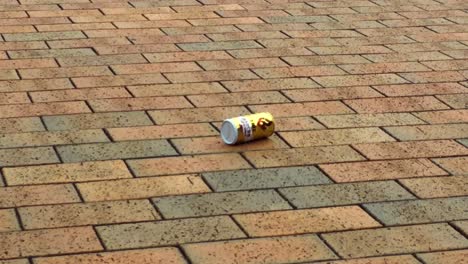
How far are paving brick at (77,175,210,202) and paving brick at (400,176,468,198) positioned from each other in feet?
3.08

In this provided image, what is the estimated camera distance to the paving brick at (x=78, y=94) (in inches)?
235

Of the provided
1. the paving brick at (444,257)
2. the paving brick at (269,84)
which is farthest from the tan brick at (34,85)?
the paving brick at (444,257)

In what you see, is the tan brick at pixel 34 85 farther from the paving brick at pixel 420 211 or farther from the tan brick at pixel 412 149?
the paving brick at pixel 420 211

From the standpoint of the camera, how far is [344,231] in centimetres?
438

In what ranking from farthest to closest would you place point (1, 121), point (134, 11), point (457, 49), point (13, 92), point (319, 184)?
point (134, 11)
point (457, 49)
point (13, 92)
point (1, 121)
point (319, 184)

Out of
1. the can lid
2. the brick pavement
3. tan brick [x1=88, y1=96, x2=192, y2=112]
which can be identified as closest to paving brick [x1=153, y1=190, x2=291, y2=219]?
the brick pavement

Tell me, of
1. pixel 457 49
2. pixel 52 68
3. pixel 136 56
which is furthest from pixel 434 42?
pixel 52 68

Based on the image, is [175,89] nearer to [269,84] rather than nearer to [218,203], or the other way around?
[269,84]

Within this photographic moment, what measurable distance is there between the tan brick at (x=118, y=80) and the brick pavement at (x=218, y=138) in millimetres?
14

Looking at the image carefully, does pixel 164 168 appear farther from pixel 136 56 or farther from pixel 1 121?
pixel 136 56

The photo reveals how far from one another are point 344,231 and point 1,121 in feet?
6.88

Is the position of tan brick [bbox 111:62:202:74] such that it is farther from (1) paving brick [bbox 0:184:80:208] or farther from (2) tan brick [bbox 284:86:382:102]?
(1) paving brick [bbox 0:184:80:208]

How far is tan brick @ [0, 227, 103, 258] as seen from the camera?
409cm

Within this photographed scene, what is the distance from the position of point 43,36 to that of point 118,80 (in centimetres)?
112
